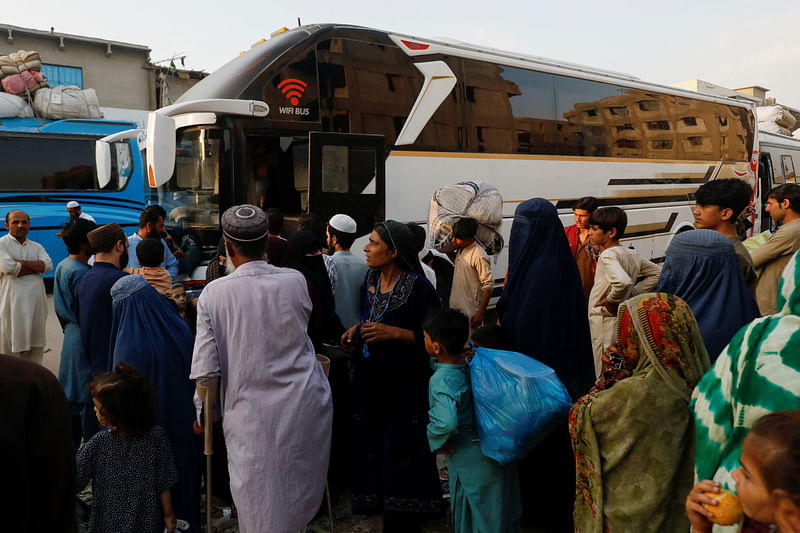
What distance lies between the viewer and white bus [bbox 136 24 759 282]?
5.82 metres

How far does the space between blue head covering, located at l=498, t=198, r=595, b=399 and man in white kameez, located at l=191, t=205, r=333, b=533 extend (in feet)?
4.41

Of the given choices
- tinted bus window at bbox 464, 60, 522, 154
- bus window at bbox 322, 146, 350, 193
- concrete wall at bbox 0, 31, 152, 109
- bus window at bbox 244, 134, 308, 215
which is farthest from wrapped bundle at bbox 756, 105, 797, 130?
concrete wall at bbox 0, 31, 152, 109

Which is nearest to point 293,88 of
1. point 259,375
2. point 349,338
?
point 349,338

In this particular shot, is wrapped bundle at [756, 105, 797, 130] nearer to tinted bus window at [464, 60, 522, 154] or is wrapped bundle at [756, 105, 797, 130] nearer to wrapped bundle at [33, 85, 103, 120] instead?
tinted bus window at [464, 60, 522, 154]

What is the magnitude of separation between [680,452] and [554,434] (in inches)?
36.4

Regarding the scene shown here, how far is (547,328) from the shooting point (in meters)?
3.21

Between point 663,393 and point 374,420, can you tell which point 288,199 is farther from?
point 663,393

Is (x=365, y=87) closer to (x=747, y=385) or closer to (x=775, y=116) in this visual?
(x=747, y=385)

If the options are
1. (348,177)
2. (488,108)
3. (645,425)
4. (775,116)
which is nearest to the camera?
(645,425)

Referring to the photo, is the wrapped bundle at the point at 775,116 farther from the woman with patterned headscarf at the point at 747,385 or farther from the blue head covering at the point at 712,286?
the woman with patterned headscarf at the point at 747,385

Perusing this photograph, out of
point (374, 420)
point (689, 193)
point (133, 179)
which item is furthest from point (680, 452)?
point (133, 179)

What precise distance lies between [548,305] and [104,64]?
23.1 metres

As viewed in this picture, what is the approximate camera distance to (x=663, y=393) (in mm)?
2029

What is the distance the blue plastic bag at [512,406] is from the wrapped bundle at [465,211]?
3.73 metres
